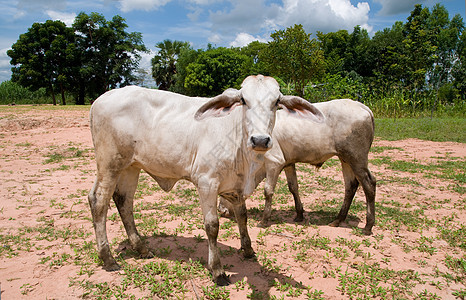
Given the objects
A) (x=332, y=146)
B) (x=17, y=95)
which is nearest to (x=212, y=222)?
(x=332, y=146)

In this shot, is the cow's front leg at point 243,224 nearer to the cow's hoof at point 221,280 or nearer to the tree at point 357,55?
the cow's hoof at point 221,280

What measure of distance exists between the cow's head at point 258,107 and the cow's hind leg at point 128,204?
1.60m

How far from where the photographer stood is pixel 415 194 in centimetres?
635

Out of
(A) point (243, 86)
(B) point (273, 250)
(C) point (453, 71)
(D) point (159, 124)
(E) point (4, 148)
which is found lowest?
(B) point (273, 250)

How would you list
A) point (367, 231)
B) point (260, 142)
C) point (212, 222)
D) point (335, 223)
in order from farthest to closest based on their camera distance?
1. point (335, 223)
2. point (367, 231)
3. point (212, 222)
4. point (260, 142)

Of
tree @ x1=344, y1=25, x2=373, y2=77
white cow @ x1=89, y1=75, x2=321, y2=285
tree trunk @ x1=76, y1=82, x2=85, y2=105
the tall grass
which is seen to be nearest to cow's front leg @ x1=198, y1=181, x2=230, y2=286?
white cow @ x1=89, y1=75, x2=321, y2=285

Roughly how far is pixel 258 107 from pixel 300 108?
2.02ft

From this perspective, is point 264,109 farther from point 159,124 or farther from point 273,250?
point 273,250

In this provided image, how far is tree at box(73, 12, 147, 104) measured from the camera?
35.2 m

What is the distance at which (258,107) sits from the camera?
277cm

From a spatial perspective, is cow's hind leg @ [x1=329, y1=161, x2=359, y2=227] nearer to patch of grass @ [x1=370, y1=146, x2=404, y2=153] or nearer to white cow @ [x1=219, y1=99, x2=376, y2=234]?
white cow @ [x1=219, y1=99, x2=376, y2=234]

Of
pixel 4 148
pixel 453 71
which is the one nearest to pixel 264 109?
pixel 4 148

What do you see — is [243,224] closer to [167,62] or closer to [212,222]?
[212,222]

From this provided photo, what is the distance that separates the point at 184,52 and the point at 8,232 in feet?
138
